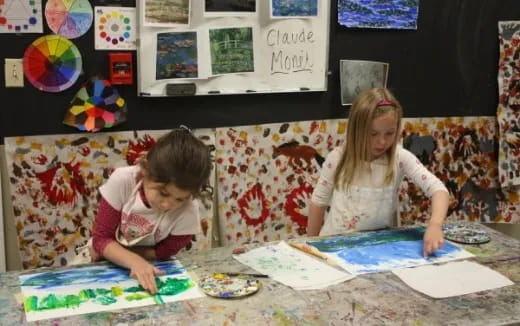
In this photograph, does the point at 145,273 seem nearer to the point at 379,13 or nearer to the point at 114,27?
the point at 114,27

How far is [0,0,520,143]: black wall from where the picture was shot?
2410 millimetres

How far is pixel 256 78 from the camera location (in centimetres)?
272

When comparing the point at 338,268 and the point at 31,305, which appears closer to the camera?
the point at 31,305

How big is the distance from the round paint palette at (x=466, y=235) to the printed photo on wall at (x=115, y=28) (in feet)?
4.91

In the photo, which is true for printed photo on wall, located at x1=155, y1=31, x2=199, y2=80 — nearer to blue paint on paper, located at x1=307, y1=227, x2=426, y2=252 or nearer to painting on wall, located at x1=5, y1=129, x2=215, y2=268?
painting on wall, located at x1=5, y1=129, x2=215, y2=268

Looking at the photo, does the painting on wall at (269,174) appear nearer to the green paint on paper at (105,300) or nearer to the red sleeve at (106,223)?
the red sleeve at (106,223)

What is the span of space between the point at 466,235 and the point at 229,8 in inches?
55.1

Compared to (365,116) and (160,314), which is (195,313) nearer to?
(160,314)

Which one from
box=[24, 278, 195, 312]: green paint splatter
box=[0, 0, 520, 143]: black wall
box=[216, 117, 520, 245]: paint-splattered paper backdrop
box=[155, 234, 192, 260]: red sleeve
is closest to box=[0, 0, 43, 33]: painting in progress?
box=[0, 0, 520, 143]: black wall

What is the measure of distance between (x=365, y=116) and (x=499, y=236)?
634mm

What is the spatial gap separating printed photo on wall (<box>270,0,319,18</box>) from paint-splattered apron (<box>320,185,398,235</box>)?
0.94 m

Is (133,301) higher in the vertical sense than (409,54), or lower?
lower

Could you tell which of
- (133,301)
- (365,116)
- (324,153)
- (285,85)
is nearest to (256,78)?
(285,85)

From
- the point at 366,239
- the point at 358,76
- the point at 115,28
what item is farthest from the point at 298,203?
the point at 115,28
